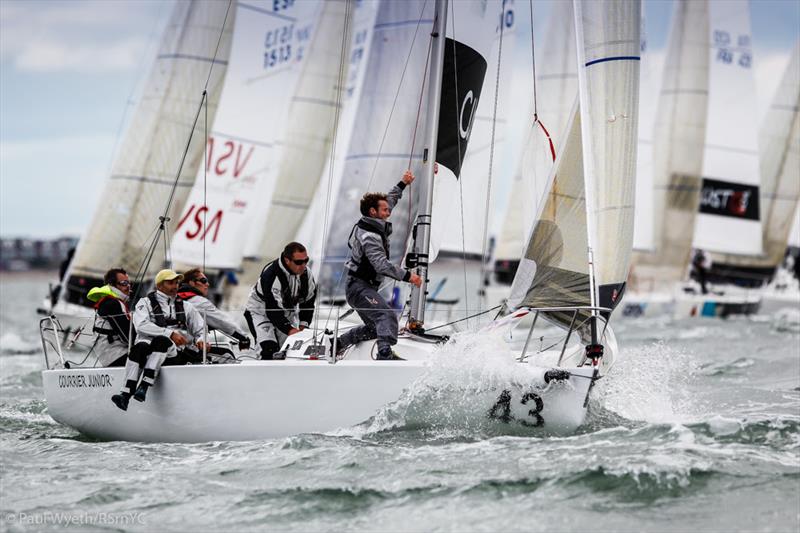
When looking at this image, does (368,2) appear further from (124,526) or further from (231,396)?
(124,526)

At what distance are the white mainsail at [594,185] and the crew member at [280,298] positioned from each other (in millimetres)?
1462

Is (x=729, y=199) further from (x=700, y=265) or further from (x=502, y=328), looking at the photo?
(x=502, y=328)

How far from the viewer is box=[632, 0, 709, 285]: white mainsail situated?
24984mm

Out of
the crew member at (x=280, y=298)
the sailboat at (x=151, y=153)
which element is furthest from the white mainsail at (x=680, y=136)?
the crew member at (x=280, y=298)

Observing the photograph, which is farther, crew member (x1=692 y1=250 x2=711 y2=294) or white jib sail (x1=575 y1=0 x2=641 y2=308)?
crew member (x1=692 y1=250 x2=711 y2=294)

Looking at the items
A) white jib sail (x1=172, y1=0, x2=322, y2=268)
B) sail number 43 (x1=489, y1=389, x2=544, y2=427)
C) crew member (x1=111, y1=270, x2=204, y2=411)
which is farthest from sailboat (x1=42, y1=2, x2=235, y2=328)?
sail number 43 (x1=489, y1=389, x2=544, y2=427)

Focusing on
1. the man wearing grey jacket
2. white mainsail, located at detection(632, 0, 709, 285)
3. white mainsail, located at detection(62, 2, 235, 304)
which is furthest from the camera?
white mainsail, located at detection(632, 0, 709, 285)

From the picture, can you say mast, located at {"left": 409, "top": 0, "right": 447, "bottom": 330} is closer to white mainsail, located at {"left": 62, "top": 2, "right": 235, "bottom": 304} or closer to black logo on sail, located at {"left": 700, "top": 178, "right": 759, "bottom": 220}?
white mainsail, located at {"left": 62, "top": 2, "right": 235, "bottom": 304}

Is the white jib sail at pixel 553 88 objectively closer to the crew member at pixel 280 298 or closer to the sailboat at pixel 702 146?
the sailboat at pixel 702 146

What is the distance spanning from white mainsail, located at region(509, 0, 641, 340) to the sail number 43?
0.79 meters

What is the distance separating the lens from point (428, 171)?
8258 millimetres

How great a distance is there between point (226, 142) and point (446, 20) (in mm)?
10411

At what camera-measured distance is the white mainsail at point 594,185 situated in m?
7.61

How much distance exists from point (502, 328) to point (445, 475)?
1.37 m
